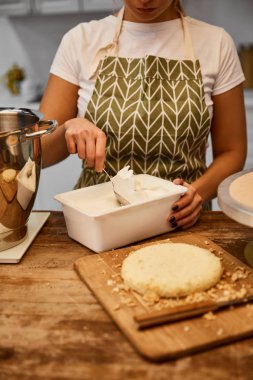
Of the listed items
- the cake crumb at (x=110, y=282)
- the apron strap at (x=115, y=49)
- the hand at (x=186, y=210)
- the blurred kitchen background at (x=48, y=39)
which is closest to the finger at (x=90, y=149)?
the hand at (x=186, y=210)

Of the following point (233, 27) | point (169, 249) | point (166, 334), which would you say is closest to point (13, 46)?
point (233, 27)

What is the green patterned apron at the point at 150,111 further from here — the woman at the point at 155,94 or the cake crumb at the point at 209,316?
the cake crumb at the point at 209,316

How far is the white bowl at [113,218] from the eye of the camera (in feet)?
3.49

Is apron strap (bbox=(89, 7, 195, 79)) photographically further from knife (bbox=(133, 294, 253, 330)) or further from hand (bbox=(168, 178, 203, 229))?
knife (bbox=(133, 294, 253, 330))

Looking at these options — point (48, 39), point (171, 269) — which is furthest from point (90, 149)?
point (48, 39)

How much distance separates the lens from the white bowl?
1.06 metres

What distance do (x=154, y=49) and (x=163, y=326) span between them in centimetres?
95

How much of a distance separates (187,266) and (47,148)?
2.46 feet

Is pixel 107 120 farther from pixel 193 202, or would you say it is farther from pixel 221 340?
pixel 221 340

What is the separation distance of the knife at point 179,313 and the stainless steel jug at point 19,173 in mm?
378

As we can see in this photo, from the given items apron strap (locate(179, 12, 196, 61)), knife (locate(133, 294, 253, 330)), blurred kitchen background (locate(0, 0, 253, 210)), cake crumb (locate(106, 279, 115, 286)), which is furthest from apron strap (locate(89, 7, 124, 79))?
blurred kitchen background (locate(0, 0, 253, 210))

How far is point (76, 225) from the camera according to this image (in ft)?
3.63

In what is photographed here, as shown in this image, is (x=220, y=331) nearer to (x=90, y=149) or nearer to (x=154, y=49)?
(x=90, y=149)

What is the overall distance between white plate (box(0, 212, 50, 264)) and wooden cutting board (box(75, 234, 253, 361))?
14 centimetres
